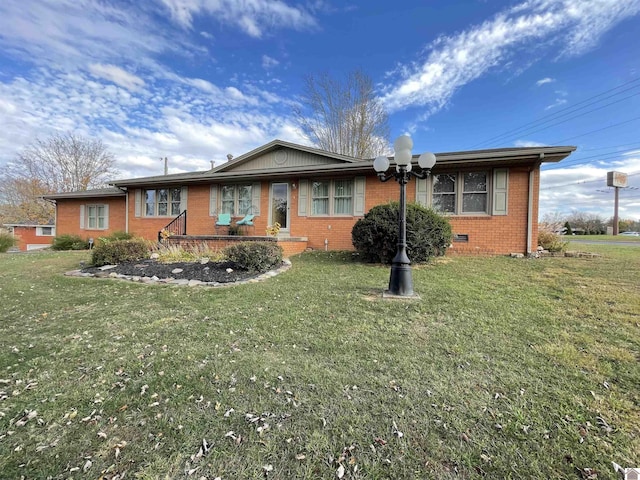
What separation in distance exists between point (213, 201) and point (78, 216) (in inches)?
358

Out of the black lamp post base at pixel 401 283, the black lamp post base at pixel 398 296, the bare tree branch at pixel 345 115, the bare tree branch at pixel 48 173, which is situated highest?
the bare tree branch at pixel 345 115

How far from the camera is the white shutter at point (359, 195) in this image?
9.84 meters

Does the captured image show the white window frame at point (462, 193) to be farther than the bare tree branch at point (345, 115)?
No

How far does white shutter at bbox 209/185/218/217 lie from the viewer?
11.9 meters

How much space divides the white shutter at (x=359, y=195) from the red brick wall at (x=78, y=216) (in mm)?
11775

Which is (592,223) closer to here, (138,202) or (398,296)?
(398,296)

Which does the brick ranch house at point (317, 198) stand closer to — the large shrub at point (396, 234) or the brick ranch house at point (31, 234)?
the large shrub at point (396, 234)

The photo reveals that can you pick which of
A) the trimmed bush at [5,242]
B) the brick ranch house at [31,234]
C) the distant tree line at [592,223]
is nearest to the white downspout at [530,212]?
the trimmed bush at [5,242]

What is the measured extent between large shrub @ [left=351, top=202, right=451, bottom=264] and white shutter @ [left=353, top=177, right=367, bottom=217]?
222 cm

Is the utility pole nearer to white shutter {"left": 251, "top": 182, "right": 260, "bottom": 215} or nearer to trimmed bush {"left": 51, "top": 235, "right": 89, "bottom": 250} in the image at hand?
white shutter {"left": 251, "top": 182, "right": 260, "bottom": 215}

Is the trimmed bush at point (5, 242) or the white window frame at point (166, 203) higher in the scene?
the white window frame at point (166, 203)

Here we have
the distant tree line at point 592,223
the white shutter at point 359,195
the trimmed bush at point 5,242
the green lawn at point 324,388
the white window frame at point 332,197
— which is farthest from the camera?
the distant tree line at point 592,223

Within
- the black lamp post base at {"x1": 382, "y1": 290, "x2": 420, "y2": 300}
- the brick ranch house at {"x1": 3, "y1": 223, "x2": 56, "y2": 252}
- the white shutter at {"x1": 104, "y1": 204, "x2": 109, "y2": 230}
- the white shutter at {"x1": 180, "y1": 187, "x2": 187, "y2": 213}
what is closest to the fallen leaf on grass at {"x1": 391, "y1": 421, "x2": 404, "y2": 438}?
the black lamp post base at {"x1": 382, "y1": 290, "x2": 420, "y2": 300}

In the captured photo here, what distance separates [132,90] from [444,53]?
12871 mm
